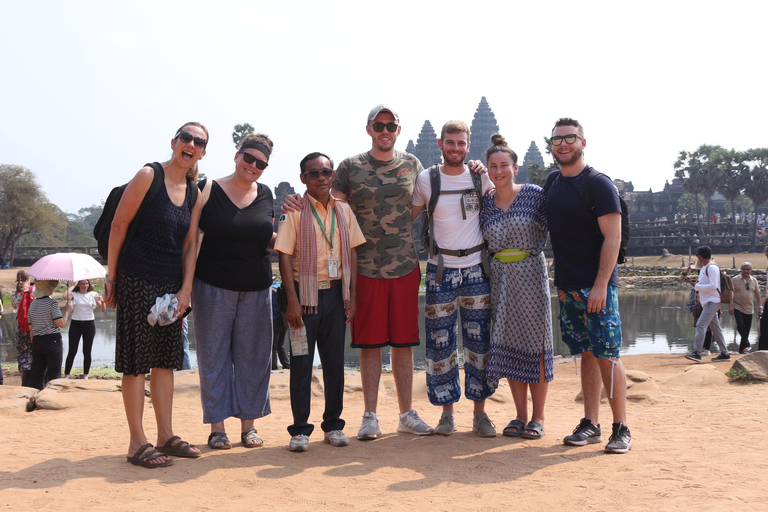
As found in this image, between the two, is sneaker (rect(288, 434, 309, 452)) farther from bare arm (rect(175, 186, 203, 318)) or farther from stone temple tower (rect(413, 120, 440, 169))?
stone temple tower (rect(413, 120, 440, 169))

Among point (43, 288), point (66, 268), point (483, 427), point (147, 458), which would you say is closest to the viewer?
point (147, 458)

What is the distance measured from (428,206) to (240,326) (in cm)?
147

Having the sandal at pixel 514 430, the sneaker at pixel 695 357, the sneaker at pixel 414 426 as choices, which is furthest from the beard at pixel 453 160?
the sneaker at pixel 695 357

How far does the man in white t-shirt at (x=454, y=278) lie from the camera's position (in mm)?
4348

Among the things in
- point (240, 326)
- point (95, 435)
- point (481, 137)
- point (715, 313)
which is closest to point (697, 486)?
point (240, 326)

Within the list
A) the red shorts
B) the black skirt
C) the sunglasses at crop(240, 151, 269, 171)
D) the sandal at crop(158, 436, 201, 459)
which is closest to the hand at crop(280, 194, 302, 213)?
the sunglasses at crop(240, 151, 269, 171)

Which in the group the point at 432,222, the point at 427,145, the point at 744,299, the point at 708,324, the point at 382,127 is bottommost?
the point at 708,324

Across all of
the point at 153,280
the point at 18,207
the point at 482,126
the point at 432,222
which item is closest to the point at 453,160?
the point at 432,222

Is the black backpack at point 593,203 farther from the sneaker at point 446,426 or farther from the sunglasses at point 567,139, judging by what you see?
the sneaker at point 446,426

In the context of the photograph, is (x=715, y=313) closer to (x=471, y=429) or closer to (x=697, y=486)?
(x=471, y=429)

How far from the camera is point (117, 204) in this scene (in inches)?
150

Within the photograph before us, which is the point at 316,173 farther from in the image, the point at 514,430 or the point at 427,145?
the point at 427,145

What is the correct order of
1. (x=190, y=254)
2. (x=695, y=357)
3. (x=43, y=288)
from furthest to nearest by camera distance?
(x=695, y=357) → (x=43, y=288) → (x=190, y=254)

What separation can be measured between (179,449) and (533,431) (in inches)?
88.9
